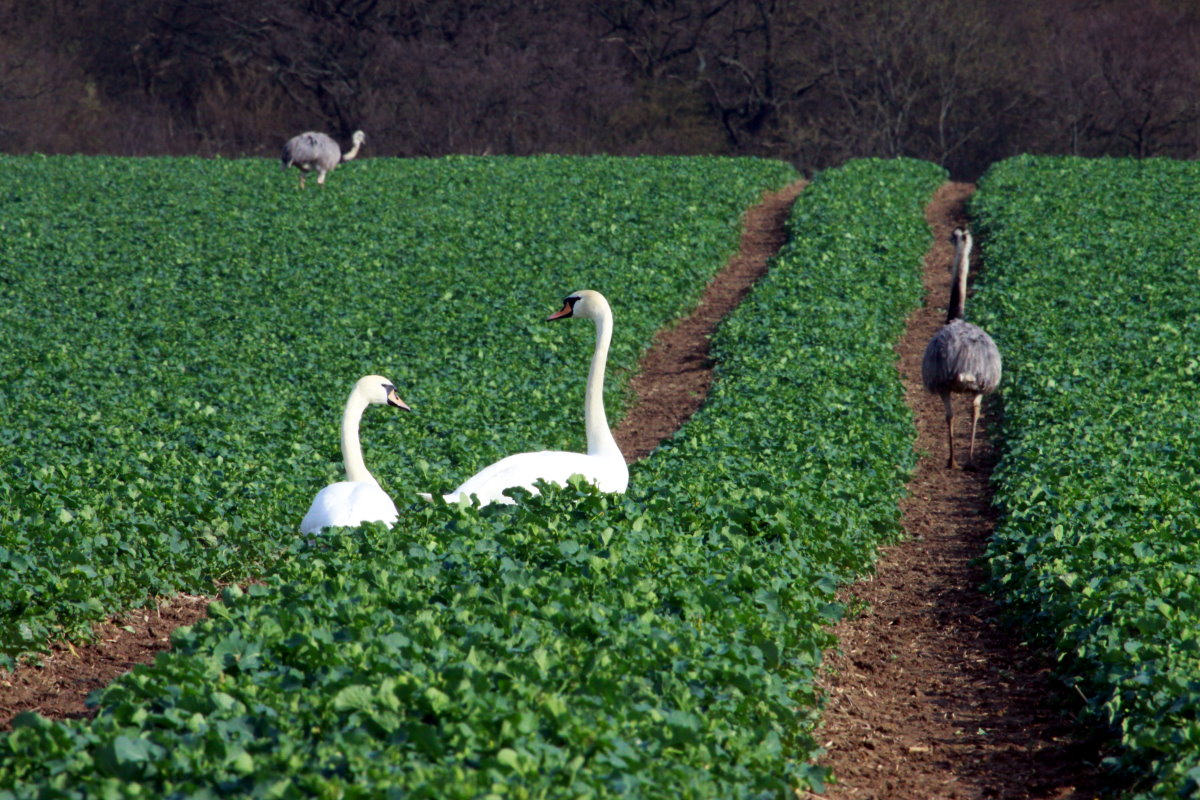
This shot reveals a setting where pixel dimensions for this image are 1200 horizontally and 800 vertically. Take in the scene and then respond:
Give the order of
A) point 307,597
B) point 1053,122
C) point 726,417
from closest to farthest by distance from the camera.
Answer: point 307,597 → point 726,417 → point 1053,122

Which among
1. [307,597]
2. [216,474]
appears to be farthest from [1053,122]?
[307,597]

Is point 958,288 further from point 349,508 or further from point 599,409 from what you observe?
point 349,508

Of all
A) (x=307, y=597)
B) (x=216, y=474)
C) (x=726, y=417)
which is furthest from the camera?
(x=726, y=417)

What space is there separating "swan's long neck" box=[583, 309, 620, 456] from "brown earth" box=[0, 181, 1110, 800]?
7.11ft

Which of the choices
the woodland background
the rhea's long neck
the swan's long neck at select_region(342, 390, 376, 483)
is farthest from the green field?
the woodland background

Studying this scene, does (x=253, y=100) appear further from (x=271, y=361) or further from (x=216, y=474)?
(x=216, y=474)

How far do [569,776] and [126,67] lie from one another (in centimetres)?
5949

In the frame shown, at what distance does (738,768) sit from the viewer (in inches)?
192

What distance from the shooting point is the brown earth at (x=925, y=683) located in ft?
20.1

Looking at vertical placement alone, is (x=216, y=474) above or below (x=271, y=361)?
below

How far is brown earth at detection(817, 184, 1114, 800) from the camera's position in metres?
6.06

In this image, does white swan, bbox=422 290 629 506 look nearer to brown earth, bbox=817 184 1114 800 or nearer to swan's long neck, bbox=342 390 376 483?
swan's long neck, bbox=342 390 376 483

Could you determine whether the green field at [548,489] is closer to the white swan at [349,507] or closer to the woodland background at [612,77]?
the white swan at [349,507]

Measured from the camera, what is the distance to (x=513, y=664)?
198 inches
